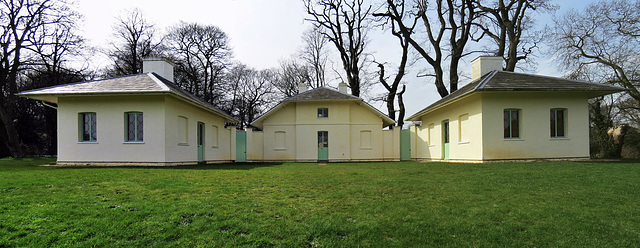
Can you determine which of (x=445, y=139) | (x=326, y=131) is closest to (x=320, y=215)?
(x=445, y=139)

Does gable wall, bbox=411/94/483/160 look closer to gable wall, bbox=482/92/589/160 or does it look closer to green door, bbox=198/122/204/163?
gable wall, bbox=482/92/589/160

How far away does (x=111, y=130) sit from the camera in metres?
15.1

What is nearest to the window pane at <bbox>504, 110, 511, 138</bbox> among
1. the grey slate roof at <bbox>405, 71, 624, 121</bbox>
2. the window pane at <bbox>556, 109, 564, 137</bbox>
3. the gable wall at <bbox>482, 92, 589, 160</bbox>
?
the gable wall at <bbox>482, 92, 589, 160</bbox>

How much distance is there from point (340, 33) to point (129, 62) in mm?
17350

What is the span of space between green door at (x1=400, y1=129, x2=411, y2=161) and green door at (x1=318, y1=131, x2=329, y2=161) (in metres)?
5.06

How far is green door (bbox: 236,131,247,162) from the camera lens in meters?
24.7

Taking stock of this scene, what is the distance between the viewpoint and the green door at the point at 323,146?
2367 centimetres

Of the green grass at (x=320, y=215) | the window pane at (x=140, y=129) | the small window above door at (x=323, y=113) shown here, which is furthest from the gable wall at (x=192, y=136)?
the green grass at (x=320, y=215)

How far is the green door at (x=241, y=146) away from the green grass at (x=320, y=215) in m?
16.8

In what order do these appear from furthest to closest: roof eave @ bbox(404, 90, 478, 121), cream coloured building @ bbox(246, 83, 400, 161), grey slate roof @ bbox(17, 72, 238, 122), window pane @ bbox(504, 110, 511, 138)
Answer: cream coloured building @ bbox(246, 83, 400, 161) → roof eave @ bbox(404, 90, 478, 121) → window pane @ bbox(504, 110, 511, 138) → grey slate roof @ bbox(17, 72, 238, 122)

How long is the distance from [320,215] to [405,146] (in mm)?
19756

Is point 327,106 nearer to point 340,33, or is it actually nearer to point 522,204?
point 340,33

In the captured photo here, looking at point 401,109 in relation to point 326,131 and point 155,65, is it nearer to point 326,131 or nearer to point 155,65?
point 326,131

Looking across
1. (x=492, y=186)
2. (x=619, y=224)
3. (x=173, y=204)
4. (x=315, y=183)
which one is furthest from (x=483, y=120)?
(x=173, y=204)
